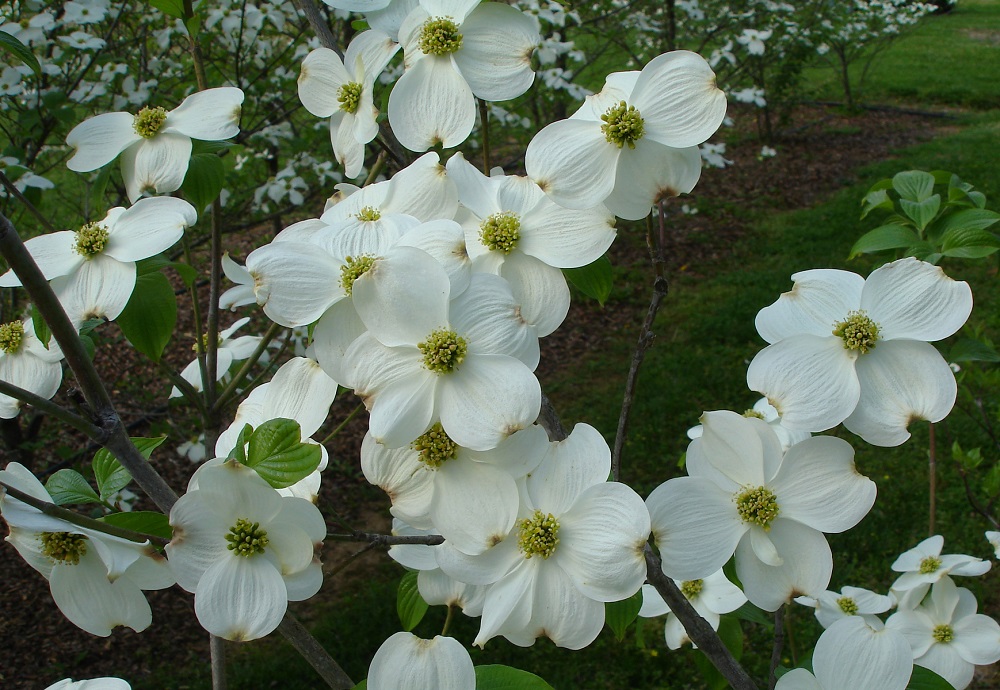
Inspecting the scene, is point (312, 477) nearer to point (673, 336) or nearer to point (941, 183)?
point (941, 183)

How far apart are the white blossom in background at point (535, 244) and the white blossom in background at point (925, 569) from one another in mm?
791

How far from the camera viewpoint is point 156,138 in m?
0.79

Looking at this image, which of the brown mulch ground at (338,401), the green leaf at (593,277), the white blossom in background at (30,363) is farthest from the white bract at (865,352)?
the white blossom in background at (30,363)

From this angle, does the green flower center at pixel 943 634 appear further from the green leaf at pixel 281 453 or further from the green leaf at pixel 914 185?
the green leaf at pixel 281 453

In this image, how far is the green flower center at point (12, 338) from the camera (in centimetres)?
80

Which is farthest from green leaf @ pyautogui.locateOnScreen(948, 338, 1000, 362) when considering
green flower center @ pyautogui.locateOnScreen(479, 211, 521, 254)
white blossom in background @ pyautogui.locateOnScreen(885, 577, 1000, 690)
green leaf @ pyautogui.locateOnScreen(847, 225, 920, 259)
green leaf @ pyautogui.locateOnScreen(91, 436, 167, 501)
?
green leaf @ pyautogui.locateOnScreen(91, 436, 167, 501)

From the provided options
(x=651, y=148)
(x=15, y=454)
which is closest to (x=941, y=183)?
(x=651, y=148)

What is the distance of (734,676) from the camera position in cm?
76

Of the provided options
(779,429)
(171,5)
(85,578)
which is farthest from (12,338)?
(779,429)

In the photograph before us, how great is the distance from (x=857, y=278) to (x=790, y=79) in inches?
244

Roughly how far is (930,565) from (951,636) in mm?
107

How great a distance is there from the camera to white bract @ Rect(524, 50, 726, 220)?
2.03 feet

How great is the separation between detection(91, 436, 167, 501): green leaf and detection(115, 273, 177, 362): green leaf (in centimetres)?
8

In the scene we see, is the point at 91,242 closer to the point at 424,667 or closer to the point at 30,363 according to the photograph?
the point at 30,363
